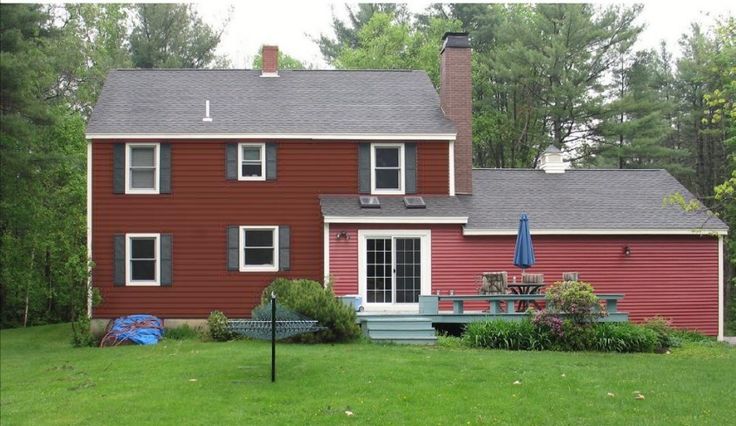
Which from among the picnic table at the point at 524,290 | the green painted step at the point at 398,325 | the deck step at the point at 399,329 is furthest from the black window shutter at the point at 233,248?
the picnic table at the point at 524,290

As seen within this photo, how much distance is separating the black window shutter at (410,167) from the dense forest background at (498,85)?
1140 cm

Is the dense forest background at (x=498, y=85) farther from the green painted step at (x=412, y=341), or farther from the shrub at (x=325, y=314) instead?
the green painted step at (x=412, y=341)

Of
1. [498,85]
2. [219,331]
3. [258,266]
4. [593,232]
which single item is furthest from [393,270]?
[498,85]

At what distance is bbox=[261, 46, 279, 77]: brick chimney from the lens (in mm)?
24441

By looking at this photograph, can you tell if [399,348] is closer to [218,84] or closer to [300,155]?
[300,155]

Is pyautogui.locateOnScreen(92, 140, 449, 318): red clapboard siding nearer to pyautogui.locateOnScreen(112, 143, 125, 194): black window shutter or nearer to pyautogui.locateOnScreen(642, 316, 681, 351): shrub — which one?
pyautogui.locateOnScreen(112, 143, 125, 194): black window shutter

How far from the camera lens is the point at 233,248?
68.7ft

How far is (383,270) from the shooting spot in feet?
66.8

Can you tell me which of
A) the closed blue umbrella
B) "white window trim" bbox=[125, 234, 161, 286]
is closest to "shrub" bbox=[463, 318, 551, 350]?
the closed blue umbrella

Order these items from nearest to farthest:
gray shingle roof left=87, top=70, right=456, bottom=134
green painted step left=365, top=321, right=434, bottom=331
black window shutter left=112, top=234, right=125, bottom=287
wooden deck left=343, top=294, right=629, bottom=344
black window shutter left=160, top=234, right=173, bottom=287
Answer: wooden deck left=343, top=294, right=629, bottom=344
green painted step left=365, top=321, right=434, bottom=331
black window shutter left=112, top=234, right=125, bottom=287
black window shutter left=160, top=234, right=173, bottom=287
gray shingle roof left=87, top=70, right=456, bottom=134

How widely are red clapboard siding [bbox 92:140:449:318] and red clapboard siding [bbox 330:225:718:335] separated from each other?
4.13m

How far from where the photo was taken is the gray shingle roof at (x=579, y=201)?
68.8 ft

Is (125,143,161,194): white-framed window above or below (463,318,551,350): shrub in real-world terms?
above

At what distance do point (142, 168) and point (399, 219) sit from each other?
656cm
